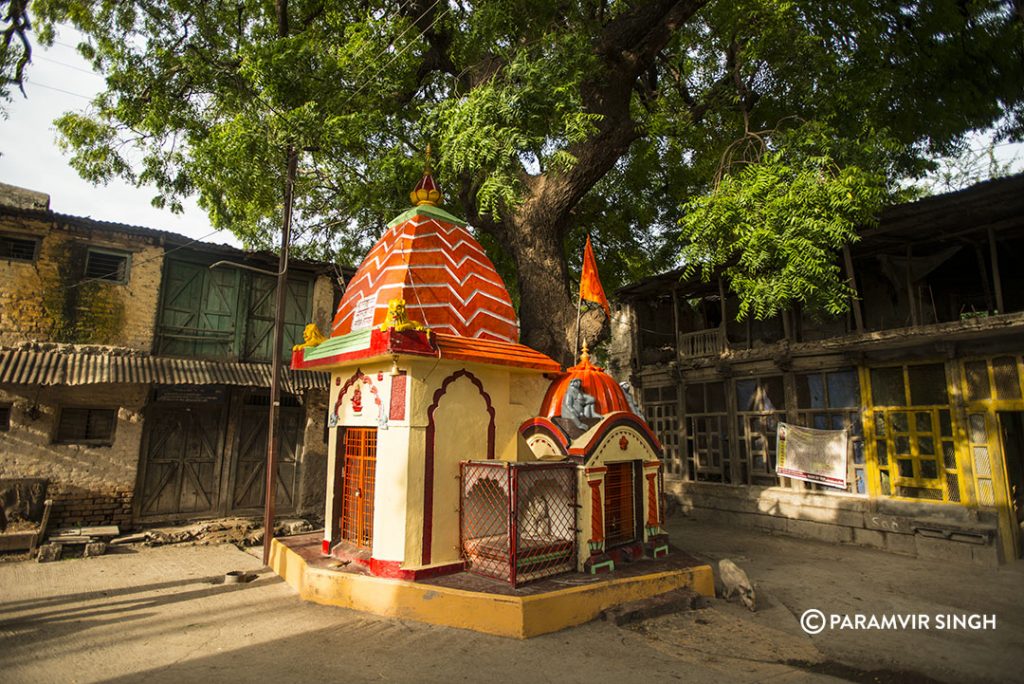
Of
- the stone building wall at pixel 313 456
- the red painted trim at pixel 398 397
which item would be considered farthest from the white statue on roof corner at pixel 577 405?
the stone building wall at pixel 313 456

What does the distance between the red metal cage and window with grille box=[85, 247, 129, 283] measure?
9.17 meters

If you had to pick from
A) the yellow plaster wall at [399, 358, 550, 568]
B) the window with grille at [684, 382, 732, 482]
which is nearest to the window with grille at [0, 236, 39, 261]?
the yellow plaster wall at [399, 358, 550, 568]

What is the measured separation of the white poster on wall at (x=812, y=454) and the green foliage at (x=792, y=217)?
5230 millimetres

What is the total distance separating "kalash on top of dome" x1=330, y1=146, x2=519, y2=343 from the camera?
25.5 feet

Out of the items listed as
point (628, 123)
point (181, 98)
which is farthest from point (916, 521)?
point (181, 98)

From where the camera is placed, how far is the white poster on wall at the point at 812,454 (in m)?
11.7

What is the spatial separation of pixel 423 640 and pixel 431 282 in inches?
185

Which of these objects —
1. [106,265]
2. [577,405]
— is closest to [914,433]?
[577,405]

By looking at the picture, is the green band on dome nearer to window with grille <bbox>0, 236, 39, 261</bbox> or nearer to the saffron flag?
the saffron flag

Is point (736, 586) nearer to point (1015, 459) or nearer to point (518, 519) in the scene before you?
point (518, 519)

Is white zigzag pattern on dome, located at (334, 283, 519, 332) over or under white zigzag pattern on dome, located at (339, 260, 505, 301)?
under

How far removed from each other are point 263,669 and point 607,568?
4.22 metres

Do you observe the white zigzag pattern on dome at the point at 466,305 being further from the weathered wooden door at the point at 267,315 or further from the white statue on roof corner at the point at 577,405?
the weathered wooden door at the point at 267,315

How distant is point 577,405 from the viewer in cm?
763
